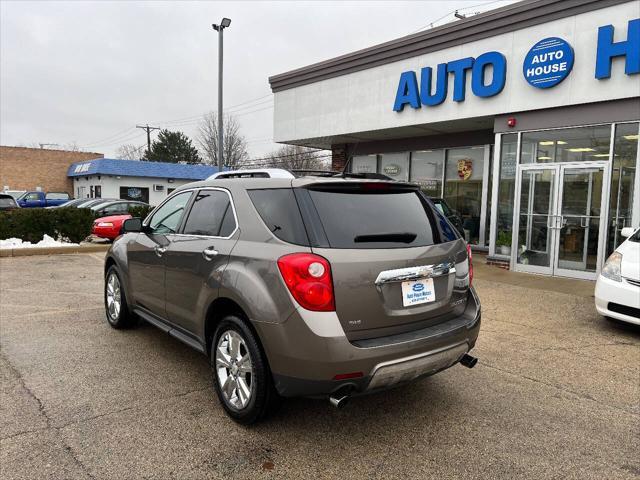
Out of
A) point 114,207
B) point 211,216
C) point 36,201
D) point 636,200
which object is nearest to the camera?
point 211,216

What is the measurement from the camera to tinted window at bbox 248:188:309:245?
116 inches

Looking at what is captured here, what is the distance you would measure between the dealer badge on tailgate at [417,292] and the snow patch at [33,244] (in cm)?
1192

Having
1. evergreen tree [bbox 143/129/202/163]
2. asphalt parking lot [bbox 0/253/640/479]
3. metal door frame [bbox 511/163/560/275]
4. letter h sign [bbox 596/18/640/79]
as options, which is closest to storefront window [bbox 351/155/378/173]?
metal door frame [bbox 511/163/560/275]

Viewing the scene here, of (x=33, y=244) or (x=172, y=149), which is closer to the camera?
(x=33, y=244)

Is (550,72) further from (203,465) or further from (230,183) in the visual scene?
(203,465)

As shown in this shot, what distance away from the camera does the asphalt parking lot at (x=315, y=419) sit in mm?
2789

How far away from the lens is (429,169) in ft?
46.0

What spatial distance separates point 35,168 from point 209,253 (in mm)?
41235

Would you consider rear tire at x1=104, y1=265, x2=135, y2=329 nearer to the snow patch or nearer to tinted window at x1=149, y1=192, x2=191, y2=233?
tinted window at x1=149, y1=192, x2=191, y2=233

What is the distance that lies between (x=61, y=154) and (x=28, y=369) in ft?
132

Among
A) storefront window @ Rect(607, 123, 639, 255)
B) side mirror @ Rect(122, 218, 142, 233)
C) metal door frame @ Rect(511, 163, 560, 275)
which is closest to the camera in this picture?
side mirror @ Rect(122, 218, 142, 233)

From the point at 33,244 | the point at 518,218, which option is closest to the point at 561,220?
the point at 518,218

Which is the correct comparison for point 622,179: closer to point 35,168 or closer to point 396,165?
point 396,165

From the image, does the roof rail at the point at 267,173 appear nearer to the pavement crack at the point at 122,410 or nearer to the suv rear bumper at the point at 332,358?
the suv rear bumper at the point at 332,358
